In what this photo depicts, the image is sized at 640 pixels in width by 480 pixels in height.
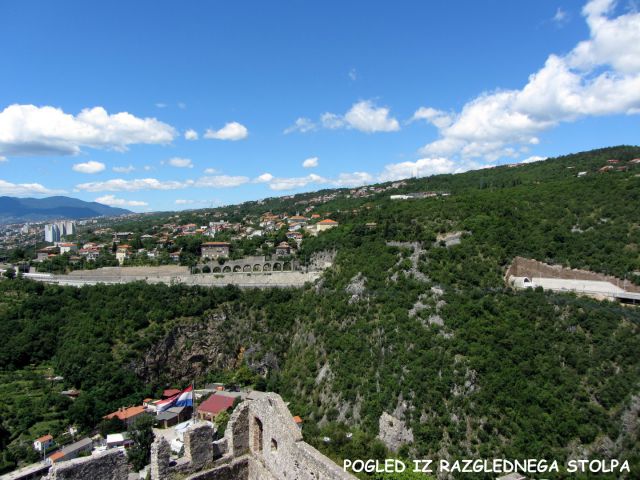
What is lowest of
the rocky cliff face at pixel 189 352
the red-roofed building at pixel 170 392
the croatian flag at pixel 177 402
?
the red-roofed building at pixel 170 392

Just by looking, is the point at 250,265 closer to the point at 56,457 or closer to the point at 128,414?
the point at 128,414


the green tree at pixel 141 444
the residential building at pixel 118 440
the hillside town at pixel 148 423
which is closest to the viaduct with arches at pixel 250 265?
the hillside town at pixel 148 423

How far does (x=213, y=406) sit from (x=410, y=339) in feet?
38.5

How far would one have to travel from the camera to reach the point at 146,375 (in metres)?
27.8

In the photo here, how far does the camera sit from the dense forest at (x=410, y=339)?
17281 millimetres

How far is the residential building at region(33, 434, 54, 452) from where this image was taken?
19984 mm

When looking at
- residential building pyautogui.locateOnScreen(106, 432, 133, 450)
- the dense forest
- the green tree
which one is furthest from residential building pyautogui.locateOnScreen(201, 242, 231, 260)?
the green tree

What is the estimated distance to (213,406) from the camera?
937 inches

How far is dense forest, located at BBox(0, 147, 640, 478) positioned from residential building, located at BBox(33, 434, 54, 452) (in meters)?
0.73

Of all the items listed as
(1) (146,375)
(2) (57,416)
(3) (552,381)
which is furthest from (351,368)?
(2) (57,416)

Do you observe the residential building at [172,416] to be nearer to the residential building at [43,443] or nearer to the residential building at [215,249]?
the residential building at [43,443]

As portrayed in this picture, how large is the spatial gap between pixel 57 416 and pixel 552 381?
2547cm

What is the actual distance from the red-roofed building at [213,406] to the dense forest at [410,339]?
3.47 m

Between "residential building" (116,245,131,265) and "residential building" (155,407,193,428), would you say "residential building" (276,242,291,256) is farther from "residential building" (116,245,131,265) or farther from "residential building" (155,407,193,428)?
"residential building" (155,407,193,428)
